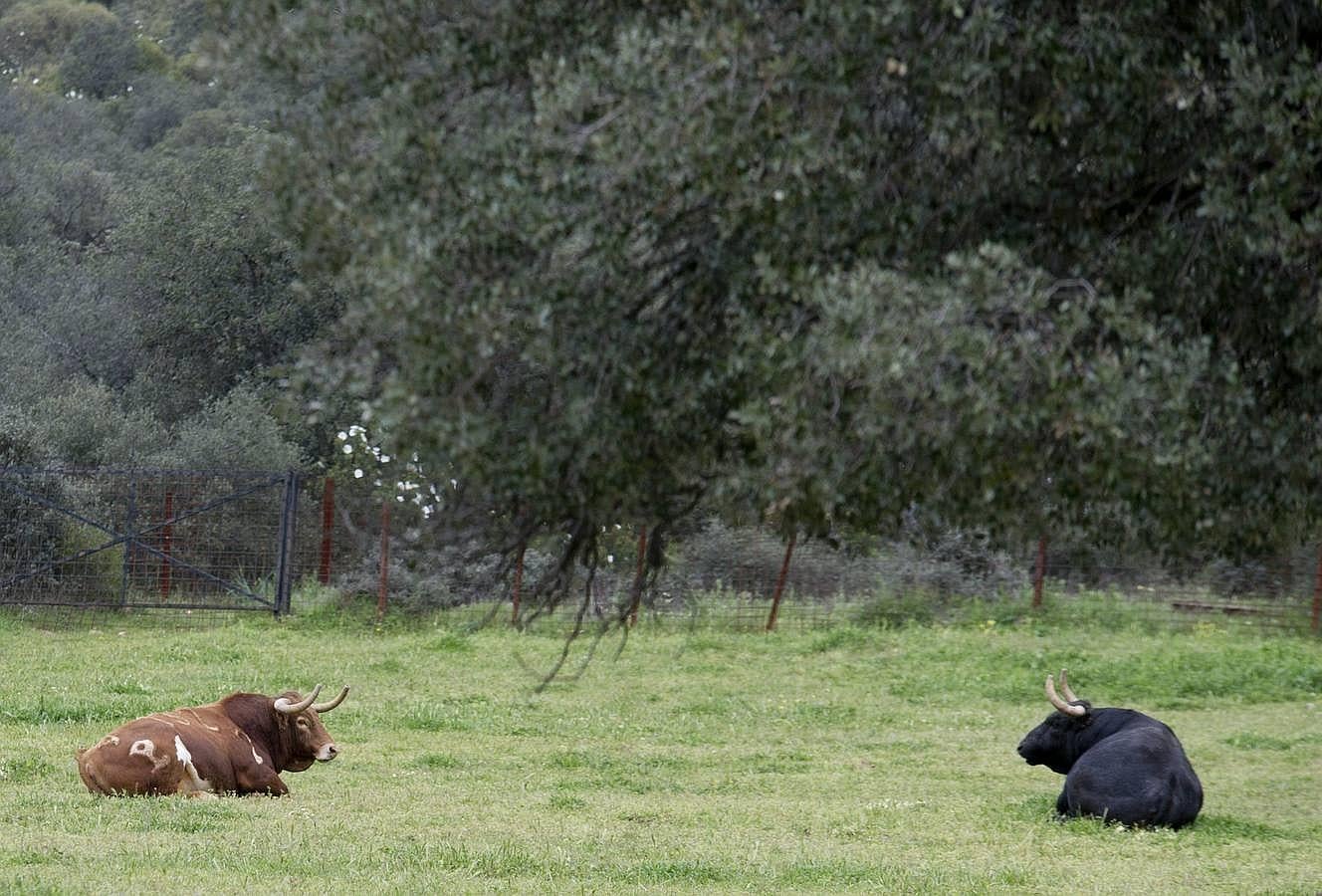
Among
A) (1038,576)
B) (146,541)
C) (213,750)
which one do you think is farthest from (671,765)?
(146,541)

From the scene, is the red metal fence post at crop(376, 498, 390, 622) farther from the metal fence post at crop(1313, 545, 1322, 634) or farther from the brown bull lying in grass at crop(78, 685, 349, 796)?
the metal fence post at crop(1313, 545, 1322, 634)

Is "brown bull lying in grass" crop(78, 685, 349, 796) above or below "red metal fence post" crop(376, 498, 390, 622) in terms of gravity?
below

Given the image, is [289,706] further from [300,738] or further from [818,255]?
[818,255]

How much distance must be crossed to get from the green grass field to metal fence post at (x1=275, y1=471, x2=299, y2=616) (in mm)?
986

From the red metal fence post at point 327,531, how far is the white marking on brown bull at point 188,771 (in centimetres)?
1371

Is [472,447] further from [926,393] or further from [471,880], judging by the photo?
[471,880]

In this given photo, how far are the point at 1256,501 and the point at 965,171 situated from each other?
150 centimetres

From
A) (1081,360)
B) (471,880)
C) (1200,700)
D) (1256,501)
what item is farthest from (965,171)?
(1200,700)

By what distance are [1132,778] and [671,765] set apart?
390 centimetres

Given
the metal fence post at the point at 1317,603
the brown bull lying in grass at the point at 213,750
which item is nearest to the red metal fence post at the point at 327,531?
the brown bull lying in grass at the point at 213,750

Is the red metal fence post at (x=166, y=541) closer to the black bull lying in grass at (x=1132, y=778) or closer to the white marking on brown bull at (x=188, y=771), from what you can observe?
the white marking on brown bull at (x=188, y=771)

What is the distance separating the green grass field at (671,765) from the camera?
909 centimetres

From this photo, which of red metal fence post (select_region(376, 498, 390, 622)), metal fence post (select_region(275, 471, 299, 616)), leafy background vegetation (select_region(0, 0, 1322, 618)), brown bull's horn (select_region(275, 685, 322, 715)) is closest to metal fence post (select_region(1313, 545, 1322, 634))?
red metal fence post (select_region(376, 498, 390, 622))

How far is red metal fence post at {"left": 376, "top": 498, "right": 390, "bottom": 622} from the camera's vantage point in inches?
925
